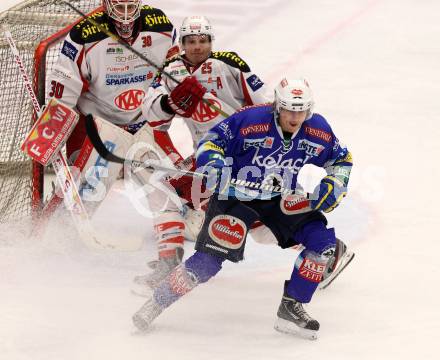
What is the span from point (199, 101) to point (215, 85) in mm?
161

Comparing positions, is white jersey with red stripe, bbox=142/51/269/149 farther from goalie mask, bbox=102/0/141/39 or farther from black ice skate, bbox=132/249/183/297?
black ice skate, bbox=132/249/183/297

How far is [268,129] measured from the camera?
527 cm

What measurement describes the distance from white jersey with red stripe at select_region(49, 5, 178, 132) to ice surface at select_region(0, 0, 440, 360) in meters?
0.69

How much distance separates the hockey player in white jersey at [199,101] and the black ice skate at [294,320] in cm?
73

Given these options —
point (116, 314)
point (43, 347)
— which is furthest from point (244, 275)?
point (43, 347)

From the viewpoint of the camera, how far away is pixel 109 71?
20.3 ft

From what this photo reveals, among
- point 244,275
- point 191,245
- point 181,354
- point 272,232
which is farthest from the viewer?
point 191,245

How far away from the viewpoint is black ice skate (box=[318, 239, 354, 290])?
5793 millimetres

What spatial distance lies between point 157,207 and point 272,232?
2.55ft

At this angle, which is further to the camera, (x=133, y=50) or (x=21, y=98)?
(x=21, y=98)

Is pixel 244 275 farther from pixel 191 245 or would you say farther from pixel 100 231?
pixel 100 231

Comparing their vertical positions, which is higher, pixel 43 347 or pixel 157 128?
pixel 157 128

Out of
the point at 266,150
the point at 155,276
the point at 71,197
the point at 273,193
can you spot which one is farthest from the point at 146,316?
the point at 71,197

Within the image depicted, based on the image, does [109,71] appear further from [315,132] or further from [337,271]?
[337,271]
